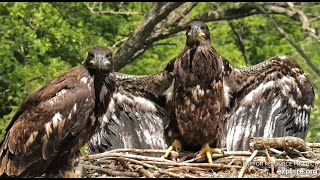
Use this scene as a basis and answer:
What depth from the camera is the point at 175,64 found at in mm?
9023

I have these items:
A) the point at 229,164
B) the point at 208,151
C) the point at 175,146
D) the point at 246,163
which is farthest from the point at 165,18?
the point at 246,163

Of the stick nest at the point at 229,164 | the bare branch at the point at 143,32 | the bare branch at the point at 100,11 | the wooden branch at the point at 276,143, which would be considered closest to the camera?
the stick nest at the point at 229,164

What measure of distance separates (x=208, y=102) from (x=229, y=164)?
3.66ft

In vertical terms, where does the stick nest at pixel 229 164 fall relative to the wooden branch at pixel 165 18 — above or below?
below

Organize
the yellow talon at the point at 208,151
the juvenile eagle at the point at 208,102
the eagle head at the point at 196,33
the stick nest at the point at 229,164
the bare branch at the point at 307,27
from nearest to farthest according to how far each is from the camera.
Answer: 1. the stick nest at the point at 229,164
2. the yellow talon at the point at 208,151
3. the eagle head at the point at 196,33
4. the juvenile eagle at the point at 208,102
5. the bare branch at the point at 307,27

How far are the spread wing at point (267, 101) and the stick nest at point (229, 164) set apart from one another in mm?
1260

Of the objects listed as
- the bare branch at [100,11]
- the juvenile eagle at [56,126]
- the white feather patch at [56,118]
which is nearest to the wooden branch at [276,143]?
the juvenile eagle at [56,126]

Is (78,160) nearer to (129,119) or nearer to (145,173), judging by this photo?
(145,173)

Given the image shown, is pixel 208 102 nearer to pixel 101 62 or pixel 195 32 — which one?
pixel 195 32

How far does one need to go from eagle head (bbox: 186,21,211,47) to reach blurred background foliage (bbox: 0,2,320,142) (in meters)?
3.17

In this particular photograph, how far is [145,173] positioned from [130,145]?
259cm

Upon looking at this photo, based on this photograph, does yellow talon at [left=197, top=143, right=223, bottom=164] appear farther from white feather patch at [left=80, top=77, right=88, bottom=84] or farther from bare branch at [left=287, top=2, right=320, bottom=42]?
bare branch at [left=287, top=2, right=320, bottom=42]

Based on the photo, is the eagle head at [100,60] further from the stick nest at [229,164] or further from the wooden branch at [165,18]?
the wooden branch at [165,18]

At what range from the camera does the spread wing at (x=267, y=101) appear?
937 cm
